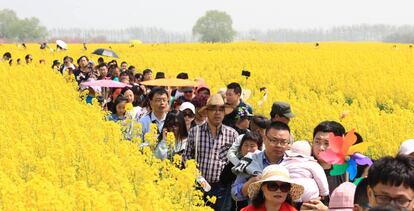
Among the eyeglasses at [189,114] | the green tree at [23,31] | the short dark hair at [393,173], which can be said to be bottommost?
the green tree at [23,31]

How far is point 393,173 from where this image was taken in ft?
10.6

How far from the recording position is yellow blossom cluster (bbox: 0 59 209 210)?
4.37m

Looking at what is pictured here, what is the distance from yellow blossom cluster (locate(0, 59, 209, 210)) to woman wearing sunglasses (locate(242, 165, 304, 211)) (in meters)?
0.58

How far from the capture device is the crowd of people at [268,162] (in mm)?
3297

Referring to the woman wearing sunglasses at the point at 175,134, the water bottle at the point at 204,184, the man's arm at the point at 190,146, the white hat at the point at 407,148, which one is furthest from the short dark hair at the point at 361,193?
the woman wearing sunglasses at the point at 175,134

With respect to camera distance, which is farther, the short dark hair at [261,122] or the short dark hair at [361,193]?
the short dark hair at [261,122]

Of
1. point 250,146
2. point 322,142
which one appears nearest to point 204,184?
point 250,146

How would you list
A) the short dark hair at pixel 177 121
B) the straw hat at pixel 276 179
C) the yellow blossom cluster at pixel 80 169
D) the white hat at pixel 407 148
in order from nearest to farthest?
1. the straw hat at pixel 276 179
2. the yellow blossom cluster at pixel 80 169
3. the white hat at pixel 407 148
4. the short dark hair at pixel 177 121

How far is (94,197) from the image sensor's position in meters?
4.29

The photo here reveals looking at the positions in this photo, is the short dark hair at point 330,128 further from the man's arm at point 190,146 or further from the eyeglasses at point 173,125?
the eyeglasses at point 173,125

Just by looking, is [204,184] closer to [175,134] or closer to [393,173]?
[175,134]

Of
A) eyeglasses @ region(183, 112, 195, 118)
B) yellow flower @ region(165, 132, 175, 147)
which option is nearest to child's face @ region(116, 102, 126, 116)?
eyeglasses @ region(183, 112, 195, 118)

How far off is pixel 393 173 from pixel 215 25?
539ft

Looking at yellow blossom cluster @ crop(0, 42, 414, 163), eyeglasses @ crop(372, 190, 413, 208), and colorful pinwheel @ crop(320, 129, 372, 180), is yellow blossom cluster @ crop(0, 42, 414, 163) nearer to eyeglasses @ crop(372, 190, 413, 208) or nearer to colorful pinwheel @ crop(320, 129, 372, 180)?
colorful pinwheel @ crop(320, 129, 372, 180)
